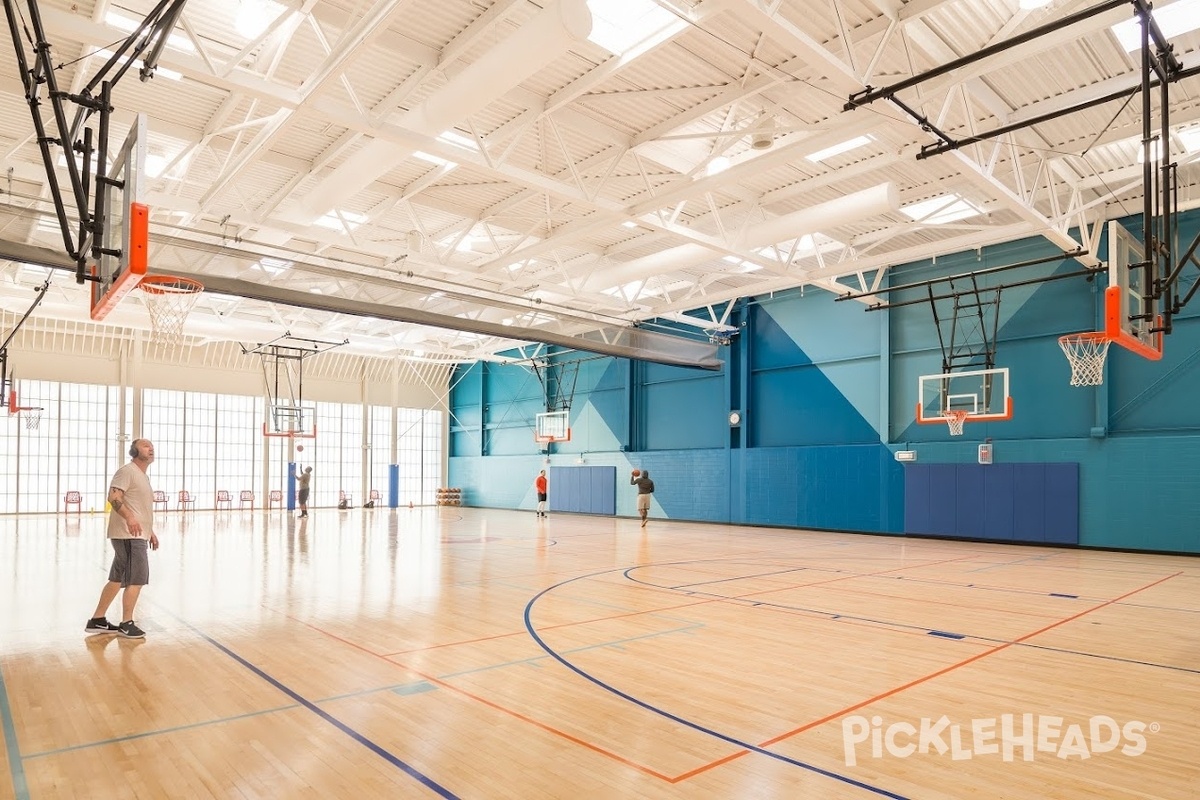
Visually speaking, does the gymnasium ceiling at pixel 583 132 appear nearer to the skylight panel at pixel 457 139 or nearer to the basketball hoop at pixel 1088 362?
the skylight panel at pixel 457 139

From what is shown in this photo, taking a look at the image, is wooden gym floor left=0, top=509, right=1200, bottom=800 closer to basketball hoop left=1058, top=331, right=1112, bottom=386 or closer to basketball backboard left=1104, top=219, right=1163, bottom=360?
basketball backboard left=1104, top=219, right=1163, bottom=360

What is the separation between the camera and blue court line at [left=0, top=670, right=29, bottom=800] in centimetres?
372

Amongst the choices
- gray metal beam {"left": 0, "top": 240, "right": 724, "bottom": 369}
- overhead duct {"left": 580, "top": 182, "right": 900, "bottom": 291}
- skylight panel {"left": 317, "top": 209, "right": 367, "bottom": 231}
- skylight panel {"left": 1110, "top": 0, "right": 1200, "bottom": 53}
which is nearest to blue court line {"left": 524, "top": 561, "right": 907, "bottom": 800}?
gray metal beam {"left": 0, "top": 240, "right": 724, "bottom": 369}

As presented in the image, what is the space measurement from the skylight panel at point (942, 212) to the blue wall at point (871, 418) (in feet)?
9.18

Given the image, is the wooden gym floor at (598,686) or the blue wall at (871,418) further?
the blue wall at (871,418)

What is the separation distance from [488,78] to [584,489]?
21.9m

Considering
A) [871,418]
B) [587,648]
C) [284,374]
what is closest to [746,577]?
A: [587,648]

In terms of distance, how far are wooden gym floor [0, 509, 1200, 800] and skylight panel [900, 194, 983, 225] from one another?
8.53 meters

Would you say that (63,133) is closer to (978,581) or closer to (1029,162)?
(978,581)

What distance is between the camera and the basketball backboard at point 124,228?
20.0 feet

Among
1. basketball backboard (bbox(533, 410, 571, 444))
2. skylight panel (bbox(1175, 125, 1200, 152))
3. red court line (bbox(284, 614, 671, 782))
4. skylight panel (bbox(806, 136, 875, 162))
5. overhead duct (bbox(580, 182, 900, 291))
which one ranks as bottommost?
red court line (bbox(284, 614, 671, 782))

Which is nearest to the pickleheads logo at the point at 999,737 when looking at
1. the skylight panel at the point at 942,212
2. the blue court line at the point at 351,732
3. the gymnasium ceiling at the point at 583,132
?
the blue court line at the point at 351,732

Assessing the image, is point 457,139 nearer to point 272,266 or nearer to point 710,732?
point 272,266

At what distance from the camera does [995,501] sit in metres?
18.9
